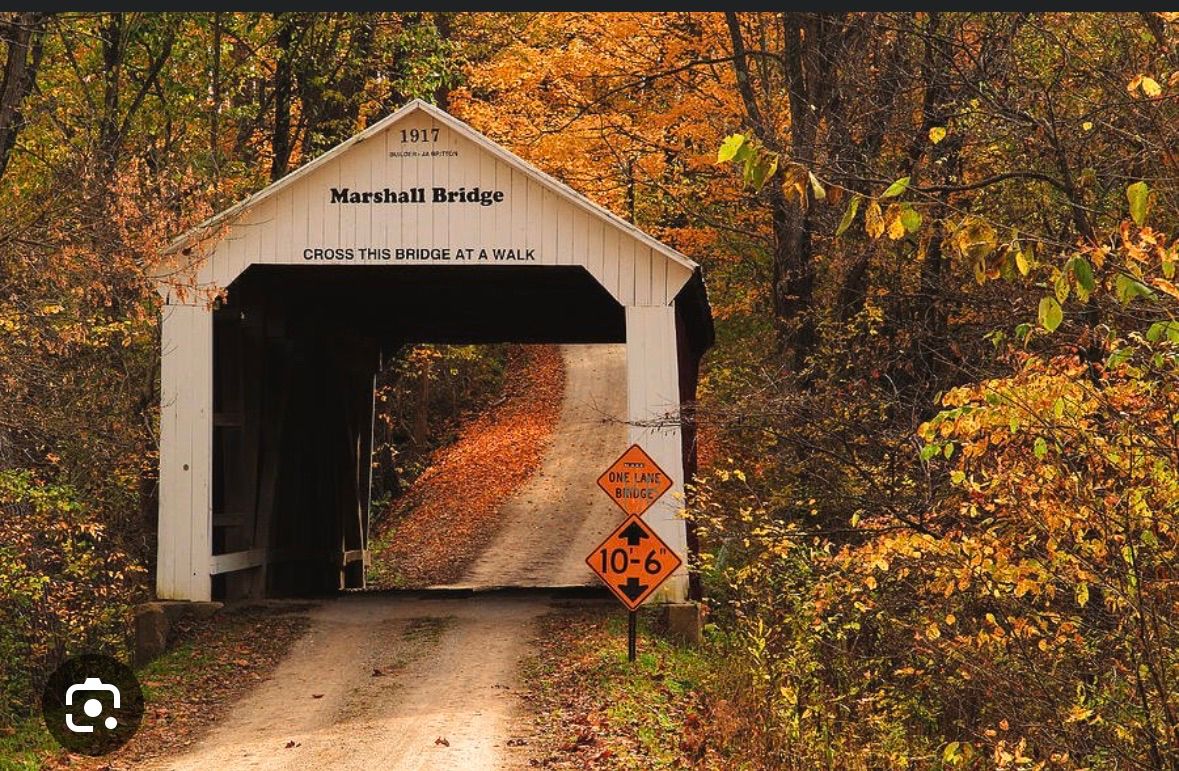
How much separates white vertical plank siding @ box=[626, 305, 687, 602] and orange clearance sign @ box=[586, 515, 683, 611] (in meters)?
1.54

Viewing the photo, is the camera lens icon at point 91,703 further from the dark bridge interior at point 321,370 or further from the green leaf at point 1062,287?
the green leaf at point 1062,287

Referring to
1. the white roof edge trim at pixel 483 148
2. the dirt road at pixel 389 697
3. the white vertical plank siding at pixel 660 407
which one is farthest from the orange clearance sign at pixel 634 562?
the white roof edge trim at pixel 483 148

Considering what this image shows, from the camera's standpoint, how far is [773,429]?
51.6 feet

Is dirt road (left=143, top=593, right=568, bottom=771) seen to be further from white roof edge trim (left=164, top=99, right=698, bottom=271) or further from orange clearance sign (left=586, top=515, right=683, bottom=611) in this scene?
white roof edge trim (left=164, top=99, right=698, bottom=271)

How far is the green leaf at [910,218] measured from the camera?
17.5 ft

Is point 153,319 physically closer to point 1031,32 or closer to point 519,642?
point 519,642

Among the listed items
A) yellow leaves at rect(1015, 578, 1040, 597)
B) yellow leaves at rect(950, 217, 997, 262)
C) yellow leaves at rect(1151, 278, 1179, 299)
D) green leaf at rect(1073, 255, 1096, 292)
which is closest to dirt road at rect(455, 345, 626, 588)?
yellow leaves at rect(1015, 578, 1040, 597)

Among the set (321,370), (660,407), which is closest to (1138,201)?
(660,407)

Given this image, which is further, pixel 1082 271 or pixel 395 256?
pixel 395 256

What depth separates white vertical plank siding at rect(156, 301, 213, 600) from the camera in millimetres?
15938

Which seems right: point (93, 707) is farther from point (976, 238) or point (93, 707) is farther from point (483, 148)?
point (976, 238)

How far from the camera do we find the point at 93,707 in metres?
12.8

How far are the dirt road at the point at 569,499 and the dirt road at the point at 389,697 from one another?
202 inches

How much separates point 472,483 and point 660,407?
65.5ft
